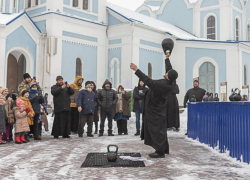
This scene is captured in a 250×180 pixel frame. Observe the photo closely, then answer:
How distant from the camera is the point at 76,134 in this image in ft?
33.7

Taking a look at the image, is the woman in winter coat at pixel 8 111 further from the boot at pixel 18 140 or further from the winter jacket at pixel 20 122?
the boot at pixel 18 140

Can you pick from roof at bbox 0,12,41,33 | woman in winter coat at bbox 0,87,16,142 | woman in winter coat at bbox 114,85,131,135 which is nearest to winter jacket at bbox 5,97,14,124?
woman in winter coat at bbox 0,87,16,142

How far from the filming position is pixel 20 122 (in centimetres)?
806

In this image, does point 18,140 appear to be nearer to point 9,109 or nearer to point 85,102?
point 9,109

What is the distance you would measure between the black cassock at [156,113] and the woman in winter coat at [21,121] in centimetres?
349

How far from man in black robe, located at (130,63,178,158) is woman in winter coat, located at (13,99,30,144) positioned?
3.46 m

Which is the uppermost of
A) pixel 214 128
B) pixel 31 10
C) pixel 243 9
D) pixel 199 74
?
pixel 243 9

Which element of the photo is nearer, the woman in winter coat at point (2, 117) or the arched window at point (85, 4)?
the woman in winter coat at point (2, 117)

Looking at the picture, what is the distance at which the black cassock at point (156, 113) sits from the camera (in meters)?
5.88

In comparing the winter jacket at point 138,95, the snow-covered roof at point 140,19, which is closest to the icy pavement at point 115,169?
the winter jacket at point 138,95

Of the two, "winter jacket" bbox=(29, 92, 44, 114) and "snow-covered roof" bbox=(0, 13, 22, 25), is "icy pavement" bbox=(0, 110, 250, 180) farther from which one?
"snow-covered roof" bbox=(0, 13, 22, 25)

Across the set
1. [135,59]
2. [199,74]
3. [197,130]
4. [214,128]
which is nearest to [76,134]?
[197,130]

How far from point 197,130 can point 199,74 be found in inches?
652

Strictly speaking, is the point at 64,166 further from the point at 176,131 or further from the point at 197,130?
the point at 176,131
